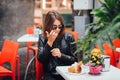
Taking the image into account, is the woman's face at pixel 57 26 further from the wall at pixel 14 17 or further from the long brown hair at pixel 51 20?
the wall at pixel 14 17

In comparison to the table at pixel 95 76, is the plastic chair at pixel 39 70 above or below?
below

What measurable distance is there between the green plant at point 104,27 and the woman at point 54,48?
1.42 meters

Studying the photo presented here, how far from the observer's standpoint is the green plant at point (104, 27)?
1.33 metres

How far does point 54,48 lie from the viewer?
2.94 m

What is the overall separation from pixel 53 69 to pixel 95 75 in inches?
29.7

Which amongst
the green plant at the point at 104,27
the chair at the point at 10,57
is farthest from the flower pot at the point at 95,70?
the chair at the point at 10,57

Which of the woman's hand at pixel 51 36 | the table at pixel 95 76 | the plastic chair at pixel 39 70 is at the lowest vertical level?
the plastic chair at pixel 39 70

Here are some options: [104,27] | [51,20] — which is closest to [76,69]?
[51,20]

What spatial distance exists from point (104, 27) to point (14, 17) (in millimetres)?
7533

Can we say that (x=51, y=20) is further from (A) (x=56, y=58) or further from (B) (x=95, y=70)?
(B) (x=95, y=70)

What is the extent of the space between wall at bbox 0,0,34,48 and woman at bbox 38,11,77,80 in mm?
5743

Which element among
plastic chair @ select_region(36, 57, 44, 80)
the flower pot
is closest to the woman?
plastic chair @ select_region(36, 57, 44, 80)

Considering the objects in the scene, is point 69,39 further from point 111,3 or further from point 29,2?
point 29,2

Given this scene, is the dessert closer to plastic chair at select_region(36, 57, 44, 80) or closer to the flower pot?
the flower pot
